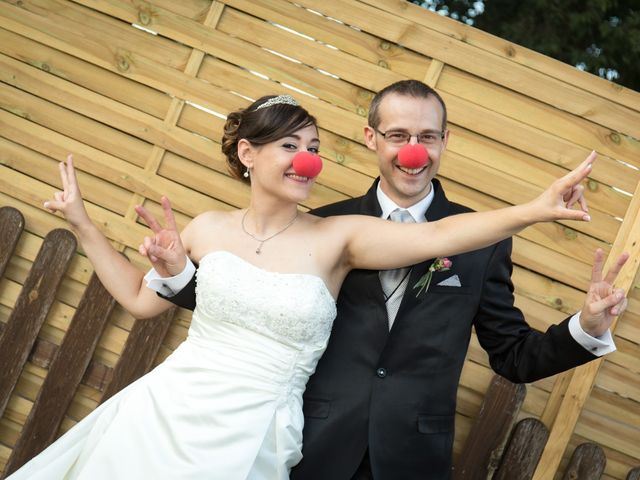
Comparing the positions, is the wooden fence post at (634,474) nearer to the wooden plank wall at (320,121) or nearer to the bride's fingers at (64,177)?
the wooden plank wall at (320,121)

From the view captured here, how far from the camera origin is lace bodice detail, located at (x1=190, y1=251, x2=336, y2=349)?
2.59 m

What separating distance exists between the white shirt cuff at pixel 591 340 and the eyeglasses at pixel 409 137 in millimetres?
756

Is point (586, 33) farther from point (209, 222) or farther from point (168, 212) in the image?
point (168, 212)

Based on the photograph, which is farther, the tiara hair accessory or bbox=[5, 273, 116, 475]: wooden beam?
bbox=[5, 273, 116, 475]: wooden beam

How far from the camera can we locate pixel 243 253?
9.20ft

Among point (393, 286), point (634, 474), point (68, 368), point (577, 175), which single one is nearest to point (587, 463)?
point (634, 474)

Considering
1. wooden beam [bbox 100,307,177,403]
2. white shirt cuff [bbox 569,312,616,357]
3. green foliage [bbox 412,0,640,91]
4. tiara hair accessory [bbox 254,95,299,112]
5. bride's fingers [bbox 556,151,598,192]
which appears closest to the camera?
bride's fingers [bbox 556,151,598,192]

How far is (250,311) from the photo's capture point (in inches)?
104

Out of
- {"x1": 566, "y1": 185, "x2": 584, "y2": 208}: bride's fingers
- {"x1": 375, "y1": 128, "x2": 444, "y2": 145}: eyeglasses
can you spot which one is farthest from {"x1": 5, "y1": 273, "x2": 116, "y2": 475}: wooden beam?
{"x1": 566, "y1": 185, "x2": 584, "y2": 208}: bride's fingers

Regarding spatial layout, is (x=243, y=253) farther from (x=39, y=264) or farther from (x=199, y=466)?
(x=39, y=264)

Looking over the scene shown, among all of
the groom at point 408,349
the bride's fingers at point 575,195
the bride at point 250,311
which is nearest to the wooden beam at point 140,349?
the bride at point 250,311

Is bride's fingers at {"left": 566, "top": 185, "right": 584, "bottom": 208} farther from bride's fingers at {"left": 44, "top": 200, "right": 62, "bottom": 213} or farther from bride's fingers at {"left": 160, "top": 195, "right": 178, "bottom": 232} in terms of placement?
bride's fingers at {"left": 44, "top": 200, "right": 62, "bottom": 213}

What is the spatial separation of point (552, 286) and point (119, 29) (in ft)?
7.49

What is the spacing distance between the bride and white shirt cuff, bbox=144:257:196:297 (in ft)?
0.11
